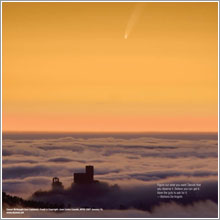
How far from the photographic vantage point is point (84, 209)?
680 cm

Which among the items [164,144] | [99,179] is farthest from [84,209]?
[164,144]

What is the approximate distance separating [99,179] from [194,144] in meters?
1.60

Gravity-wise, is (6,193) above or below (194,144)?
below

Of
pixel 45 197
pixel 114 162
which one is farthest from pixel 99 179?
pixel 45 197

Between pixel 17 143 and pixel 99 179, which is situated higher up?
pixel 17 143

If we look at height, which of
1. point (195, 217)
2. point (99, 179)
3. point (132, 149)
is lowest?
point (195, 217)

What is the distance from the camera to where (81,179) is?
6930 millimetres

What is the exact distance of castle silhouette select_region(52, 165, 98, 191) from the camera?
271 inches

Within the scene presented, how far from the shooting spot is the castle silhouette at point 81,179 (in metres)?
6.88

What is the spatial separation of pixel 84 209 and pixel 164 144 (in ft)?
5.28

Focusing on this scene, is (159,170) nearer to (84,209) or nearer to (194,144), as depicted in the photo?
(194,144)

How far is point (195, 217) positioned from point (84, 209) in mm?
1672

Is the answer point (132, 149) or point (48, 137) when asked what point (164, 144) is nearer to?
point (132, 149)

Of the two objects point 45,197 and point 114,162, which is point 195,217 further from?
point 45,197
